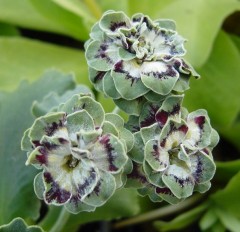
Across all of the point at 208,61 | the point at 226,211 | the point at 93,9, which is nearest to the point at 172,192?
the point at 226,211

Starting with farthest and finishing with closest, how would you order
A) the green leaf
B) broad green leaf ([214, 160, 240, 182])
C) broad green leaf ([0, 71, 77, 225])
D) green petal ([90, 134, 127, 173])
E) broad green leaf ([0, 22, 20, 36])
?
broad green leaf ([0, 22, 20, 36]), broad green leaf ([214, 160, 240, 182]), broad green leaf ([0, 71, 77, 225]), the green leaf, green petal ([90, 134, 127, 173])

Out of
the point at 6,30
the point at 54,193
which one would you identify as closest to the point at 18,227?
the point at 54,193

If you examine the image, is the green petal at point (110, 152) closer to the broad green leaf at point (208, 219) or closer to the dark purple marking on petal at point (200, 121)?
the dark purple marking on petal at point (200, 121)

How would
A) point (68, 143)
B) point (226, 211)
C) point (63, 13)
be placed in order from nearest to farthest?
point (68, 143), point (226, 211), point (63, 13)

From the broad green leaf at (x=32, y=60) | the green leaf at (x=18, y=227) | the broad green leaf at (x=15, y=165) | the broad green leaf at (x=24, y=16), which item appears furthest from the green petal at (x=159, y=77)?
the broad green leaf at (x=24, y=16)

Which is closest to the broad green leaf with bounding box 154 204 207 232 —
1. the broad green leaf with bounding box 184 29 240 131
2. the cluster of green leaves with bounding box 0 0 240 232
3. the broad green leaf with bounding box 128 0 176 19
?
the cluster of green leaves with bounding box 0 0 240 232

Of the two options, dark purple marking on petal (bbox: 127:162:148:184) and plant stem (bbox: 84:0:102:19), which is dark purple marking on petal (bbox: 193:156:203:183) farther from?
plant stem (bbox: 84:0:102:19)

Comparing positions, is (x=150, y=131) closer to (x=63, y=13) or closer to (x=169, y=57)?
(x=169, y=57)

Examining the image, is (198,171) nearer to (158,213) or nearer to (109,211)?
(109,211)

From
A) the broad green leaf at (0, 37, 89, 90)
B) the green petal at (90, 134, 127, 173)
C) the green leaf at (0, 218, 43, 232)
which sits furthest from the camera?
the broad green leaf at (0, 37, 89, 90)
